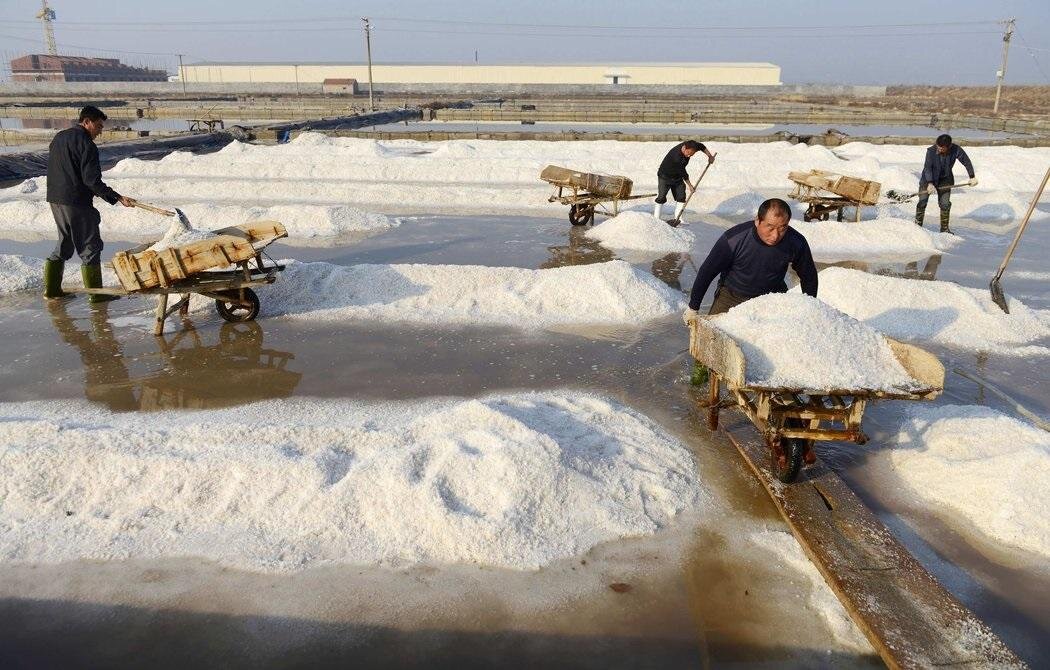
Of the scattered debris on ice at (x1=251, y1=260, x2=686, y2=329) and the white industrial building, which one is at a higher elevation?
the white industrial building

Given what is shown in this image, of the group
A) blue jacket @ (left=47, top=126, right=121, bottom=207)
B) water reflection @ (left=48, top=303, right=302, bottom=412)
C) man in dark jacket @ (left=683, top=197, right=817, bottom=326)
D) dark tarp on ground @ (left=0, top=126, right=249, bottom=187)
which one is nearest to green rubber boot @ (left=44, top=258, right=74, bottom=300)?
water reflection @ (left=48, top=303, right=302, bottom=412)

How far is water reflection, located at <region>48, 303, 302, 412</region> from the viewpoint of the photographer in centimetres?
511

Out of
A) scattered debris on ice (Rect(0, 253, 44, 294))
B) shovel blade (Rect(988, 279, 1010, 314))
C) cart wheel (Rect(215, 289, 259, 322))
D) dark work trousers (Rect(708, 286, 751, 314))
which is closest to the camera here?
dark work trousers (Rect(708, 286, 751, 314))

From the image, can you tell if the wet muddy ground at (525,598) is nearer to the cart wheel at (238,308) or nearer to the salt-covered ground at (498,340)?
the salt-covered ground at (498,340)

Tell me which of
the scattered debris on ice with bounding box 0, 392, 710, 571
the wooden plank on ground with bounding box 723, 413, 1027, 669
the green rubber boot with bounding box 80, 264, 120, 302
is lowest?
the wooden plank on ground with bounding box 723, 413, 1027, 669

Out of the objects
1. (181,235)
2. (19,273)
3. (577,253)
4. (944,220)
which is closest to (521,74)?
(944,220)

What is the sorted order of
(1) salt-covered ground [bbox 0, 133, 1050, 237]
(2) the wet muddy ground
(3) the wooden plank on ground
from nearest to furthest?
(3) the wooden plank on ground < (2) the wet muddy ground < (1) salt-covered ground [bbox 0, 133, 1050, 237]

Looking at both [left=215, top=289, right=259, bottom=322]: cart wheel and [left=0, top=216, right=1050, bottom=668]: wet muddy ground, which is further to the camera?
[left=215, top=289, right=259, bottom=322]: cart wheel

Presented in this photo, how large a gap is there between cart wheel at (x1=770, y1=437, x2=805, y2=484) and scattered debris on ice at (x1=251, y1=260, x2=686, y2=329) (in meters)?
3.17

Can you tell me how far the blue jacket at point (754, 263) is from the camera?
4438 millimetres

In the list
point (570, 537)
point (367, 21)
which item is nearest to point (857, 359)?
point (570, 537)

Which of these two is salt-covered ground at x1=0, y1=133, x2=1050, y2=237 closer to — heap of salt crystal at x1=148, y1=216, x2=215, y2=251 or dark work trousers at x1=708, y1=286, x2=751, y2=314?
heap of salt crystal at x1=148, y1=216, x2=215, y2=251

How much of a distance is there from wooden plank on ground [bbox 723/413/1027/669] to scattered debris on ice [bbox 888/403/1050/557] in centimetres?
61

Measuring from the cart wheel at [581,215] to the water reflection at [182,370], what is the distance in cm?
633
